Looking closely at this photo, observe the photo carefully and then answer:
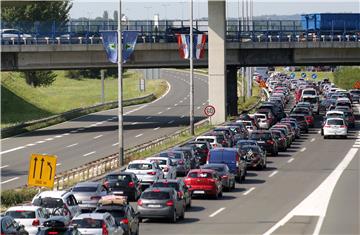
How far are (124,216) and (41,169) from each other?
5154mm

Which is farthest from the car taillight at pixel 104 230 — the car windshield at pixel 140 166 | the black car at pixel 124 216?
the car windshield at pixel 140 166

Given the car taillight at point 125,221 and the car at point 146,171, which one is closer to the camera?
the car taillight at point 125,221

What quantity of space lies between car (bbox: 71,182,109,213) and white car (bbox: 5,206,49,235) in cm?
Answer: 607

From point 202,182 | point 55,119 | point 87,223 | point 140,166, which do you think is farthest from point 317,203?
point 55,119

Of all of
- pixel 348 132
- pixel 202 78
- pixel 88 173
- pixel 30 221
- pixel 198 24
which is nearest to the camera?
pixel 30 221

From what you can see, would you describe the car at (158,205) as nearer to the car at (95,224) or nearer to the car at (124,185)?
the car at (124,185)

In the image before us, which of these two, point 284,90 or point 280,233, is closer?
point 280,233

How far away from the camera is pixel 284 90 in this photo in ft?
449

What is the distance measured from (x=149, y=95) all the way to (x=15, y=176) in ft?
261

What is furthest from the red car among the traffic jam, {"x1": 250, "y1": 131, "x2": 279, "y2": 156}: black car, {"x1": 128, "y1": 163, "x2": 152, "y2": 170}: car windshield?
{"x1": 250, "y1": 131, "x2": 279, "y2": 156}: black car

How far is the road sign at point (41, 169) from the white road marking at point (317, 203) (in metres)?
7.23

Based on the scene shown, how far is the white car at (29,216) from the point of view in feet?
100

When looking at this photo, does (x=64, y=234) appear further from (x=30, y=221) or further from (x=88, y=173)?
(x=88, y=173)

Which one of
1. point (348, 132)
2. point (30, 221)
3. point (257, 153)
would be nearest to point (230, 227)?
point (30, 221)
